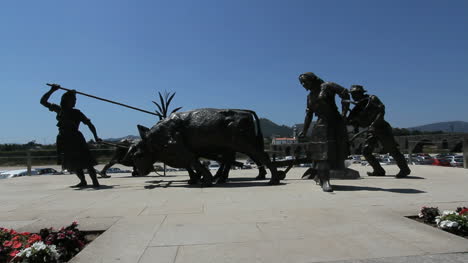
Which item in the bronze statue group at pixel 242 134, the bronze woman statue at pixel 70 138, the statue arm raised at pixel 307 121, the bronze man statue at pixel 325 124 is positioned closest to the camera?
the bronze man statue at pixel 325 124

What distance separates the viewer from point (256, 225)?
→ 3.76 metres

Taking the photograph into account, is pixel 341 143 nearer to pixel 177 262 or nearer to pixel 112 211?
pixel 112 211

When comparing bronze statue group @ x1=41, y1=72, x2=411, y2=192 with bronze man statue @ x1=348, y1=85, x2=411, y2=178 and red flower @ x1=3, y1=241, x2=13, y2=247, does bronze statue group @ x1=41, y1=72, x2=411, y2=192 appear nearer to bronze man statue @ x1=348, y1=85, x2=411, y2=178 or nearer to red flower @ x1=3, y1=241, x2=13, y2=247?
bronze man statue @ x1=348, y1=85, x2=411, y2=178

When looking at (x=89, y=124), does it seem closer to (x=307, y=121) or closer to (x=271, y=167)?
(x=271, y=167)

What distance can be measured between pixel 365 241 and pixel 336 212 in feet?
4.22

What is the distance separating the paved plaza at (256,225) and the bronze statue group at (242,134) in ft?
4.71

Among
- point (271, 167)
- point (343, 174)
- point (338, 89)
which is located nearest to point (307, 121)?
point (338, 89)

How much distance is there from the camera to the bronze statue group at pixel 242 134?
7059mm

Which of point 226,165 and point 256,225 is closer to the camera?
point 256,225

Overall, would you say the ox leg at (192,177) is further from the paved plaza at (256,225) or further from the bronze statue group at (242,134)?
the paved plaza at (256,225)

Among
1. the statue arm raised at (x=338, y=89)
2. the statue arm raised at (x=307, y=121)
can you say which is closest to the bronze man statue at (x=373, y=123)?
the statue arm raised at (x=338, y=89)

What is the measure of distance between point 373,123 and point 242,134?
3.88 meters

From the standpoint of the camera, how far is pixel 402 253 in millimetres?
2760

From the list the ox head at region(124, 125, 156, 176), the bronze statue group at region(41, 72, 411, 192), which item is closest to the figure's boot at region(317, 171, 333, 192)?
the bronze statue group at region(41, 72, 411, 192)
